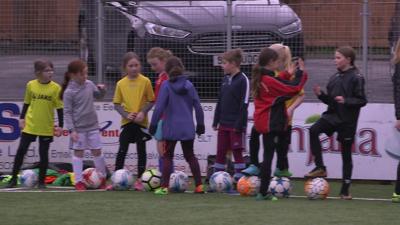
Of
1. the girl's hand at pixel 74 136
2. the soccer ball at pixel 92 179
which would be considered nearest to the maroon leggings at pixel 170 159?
the soccer ball at pixel 92 179

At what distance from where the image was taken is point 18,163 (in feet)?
38.9

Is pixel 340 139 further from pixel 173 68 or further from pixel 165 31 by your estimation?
pixel 165 31

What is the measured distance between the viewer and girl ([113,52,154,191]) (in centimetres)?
1178

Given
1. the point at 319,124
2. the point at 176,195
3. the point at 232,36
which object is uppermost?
the point at 232,36

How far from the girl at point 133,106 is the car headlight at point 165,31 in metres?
1.69

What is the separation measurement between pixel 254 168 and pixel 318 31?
2.97 m

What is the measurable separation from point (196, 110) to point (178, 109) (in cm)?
21

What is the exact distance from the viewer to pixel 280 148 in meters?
10.8

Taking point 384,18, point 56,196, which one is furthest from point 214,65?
point 56,196

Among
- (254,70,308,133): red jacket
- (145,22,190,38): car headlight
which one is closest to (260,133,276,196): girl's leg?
(254,70,308,133): red jacket

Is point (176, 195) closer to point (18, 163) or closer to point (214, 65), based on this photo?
point (18, 163)

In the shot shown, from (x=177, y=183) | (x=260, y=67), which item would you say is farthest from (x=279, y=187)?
(x=260, y=67)

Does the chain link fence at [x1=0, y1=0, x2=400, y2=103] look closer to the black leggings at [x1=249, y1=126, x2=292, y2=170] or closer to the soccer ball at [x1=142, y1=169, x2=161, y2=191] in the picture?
the black leggings at [x1=249, y1=126, x2=292, y2=170]

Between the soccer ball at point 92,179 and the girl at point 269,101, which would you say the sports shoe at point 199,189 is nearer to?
the girl at point 269,101
